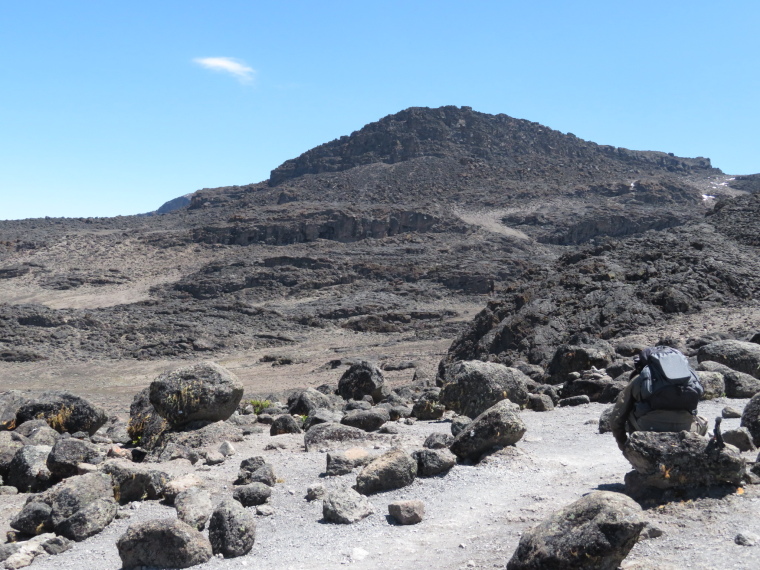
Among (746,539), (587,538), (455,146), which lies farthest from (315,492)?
(455,146)

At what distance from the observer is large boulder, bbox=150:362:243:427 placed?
328 inches

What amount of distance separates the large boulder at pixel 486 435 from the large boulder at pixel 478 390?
2583 mm

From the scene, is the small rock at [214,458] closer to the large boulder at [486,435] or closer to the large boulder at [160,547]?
the large boulder at [486,435]

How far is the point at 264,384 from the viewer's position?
78.9ft

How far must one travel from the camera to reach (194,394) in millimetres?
8391

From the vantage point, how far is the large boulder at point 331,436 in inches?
293

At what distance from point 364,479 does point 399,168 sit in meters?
94.6

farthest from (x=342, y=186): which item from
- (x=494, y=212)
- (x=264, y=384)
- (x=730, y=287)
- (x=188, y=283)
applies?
(x=730, y=287)

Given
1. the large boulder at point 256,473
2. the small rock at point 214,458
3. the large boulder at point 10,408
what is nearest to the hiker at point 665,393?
the large boulder at point 256,473

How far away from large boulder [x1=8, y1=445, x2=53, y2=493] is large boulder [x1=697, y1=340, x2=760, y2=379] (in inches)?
352

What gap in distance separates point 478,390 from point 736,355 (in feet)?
14.3

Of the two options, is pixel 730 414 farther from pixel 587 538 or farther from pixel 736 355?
pixel 587 538

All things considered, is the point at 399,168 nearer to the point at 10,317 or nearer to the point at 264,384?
the point at 10,317

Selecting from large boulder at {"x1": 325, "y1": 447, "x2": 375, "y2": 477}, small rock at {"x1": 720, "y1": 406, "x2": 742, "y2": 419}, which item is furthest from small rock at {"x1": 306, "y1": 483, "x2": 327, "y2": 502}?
small rock at {"x1": 720, "y1": 406, "x2": 742, "y2": 419}
